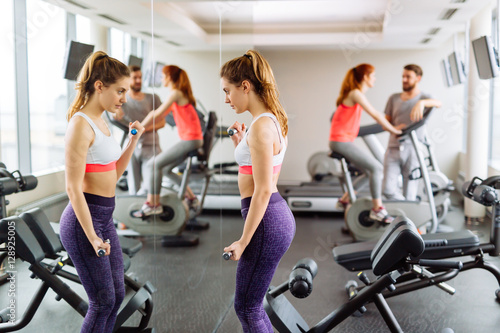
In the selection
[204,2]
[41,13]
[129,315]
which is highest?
[204,2]

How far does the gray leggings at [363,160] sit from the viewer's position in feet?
16.9

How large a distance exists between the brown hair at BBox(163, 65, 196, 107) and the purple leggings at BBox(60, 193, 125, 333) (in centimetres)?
102

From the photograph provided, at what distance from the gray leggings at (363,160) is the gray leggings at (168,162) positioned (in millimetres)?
2256

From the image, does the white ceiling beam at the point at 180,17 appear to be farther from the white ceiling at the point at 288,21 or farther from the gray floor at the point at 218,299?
the gray floor at the point at 218,299

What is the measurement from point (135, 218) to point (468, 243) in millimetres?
1951

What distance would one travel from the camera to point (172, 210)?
296 cm

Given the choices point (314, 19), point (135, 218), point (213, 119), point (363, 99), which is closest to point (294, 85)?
point (314, 19)

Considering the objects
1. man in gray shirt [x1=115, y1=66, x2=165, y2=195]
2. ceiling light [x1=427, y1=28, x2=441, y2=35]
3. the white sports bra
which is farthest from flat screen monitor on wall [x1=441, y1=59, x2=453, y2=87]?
the white sports bra

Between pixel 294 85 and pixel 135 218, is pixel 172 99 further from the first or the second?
pixel 294 85

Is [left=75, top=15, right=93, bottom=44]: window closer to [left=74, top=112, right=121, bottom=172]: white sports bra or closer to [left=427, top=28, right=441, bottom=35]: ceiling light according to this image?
[left=74, top=112, right=121, bottom=172]: white sports bra

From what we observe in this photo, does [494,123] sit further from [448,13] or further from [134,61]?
[134,61]

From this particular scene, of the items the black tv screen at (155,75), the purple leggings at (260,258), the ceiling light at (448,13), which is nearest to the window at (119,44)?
the black tv screen at (155,75)

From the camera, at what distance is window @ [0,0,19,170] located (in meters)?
2.12

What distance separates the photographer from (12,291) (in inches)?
90.4
